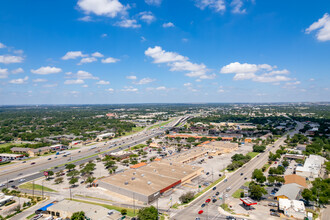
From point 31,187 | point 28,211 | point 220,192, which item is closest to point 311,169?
point 220,192

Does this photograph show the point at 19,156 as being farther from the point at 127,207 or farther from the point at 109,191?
the point at 127,207

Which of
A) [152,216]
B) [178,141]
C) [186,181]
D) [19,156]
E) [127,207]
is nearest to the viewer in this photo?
[152,216]

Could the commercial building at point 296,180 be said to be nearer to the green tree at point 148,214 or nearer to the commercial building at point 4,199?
the green tree at point 148,214

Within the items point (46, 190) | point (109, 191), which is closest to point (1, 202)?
point (46, 190)

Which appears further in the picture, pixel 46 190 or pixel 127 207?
pixel 46 190

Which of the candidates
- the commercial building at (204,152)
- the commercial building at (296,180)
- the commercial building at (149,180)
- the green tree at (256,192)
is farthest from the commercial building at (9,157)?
the commercial building at (296,180)

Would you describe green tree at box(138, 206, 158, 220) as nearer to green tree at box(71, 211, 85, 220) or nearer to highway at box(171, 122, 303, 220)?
highway at box(171, 122, 303, 220)

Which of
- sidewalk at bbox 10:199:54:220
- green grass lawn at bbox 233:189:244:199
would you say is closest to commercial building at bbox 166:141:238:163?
green grass lawn at bbox 233:189:244:199
